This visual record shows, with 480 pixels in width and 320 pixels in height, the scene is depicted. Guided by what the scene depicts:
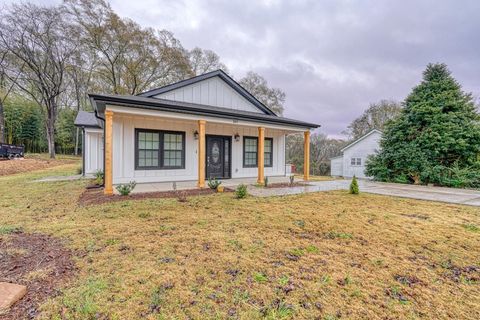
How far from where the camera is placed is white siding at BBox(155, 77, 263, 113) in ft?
33.8

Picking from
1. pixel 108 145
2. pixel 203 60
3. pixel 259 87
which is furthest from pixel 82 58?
pixel 108 145

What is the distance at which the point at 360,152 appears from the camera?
21562 mm

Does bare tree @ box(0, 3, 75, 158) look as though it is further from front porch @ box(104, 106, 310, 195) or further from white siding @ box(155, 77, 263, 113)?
front porch @ box(104, 106, 310, 195)

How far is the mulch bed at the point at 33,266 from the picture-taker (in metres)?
2.07

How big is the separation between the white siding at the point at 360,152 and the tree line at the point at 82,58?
9290 mm

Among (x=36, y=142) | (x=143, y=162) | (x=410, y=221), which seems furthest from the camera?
(x=36, y=142)

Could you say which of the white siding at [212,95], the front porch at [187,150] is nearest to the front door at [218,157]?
the front porch at [187,150]

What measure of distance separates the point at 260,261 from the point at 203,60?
1023 inches

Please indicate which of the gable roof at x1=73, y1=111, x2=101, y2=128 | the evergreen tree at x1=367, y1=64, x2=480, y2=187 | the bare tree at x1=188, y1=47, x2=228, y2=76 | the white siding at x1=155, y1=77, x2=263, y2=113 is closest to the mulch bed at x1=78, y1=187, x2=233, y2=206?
the white siding at x1=155, y1=77, x2=263, y2=113

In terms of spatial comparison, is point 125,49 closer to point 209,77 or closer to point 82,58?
point 82,58

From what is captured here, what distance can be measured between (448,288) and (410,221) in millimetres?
2638

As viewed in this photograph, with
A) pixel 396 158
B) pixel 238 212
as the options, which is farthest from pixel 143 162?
pixel 396 158

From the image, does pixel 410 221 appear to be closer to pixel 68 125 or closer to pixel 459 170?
pixel 459 170

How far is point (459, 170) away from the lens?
32.2 feet
